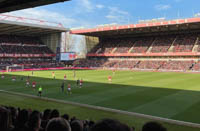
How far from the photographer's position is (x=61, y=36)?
80.9m

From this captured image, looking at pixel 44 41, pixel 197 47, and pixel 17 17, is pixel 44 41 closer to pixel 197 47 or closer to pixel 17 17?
pixel 17 17

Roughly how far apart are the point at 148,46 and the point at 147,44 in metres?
1.61

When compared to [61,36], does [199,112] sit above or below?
below

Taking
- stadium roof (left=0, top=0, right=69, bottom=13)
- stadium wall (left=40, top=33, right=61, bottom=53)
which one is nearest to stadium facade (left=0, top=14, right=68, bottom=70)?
stadium wall (left=40, top=33, right=61, bottom=53)

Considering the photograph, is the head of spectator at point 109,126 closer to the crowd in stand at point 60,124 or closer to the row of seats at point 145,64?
the crowd in stand at point 60,124

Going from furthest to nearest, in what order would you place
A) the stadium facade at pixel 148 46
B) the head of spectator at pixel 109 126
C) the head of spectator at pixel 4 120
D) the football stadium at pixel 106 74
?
the stadium facade at pixel 148 46 < the football stadium at pixel 106 74 < the head of spectator at pixel 4 120 < the head of spectator at pixel 109 126

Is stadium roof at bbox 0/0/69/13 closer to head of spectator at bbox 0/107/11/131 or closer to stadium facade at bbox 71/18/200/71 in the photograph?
head of spectator at bbox 0/107/11/131

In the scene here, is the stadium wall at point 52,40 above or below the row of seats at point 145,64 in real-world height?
above

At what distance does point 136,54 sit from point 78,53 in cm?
2741

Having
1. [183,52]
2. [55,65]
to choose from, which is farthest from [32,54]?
[183,52]

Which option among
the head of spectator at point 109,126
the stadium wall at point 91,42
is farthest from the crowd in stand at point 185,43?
the head of spectator at point 109,126

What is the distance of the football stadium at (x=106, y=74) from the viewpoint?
13.1 m

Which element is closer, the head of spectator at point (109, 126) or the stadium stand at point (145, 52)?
the head of spectator at point (109, 126)

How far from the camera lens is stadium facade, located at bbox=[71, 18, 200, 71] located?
59.5 metres
